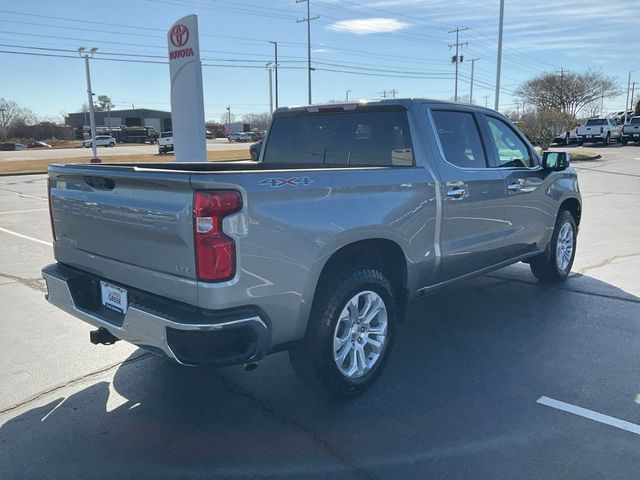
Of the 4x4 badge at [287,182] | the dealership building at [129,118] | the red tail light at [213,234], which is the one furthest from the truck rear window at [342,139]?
the dealership building at [129,118]

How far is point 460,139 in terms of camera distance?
464cm

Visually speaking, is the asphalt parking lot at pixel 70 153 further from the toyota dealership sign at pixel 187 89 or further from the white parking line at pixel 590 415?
the white parking line at pixel 590 415

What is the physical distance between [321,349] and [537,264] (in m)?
3.71

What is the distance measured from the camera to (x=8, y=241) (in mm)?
8992

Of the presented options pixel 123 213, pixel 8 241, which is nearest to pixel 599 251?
pixel 123 213

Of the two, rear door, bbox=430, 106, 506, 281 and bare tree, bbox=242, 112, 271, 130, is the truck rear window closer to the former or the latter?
rear door, bbox=430, 106, 506, 281

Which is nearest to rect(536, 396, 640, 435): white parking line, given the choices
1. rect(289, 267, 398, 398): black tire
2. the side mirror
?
rect(289, 267, 398, 398): black tire

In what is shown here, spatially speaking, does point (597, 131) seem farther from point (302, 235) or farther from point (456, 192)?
point (302, 235)

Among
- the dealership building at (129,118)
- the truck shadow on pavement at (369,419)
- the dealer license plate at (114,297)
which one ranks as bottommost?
the truck shadow on pavement at (369,419)

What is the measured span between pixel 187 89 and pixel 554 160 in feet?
32.7

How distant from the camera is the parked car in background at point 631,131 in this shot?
134ft

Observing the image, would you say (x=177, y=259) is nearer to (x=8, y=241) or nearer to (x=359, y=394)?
(x=359, y=394)

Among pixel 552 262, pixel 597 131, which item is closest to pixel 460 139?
pixel 552 262

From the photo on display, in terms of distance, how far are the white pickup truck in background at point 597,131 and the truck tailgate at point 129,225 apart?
1758 inches
